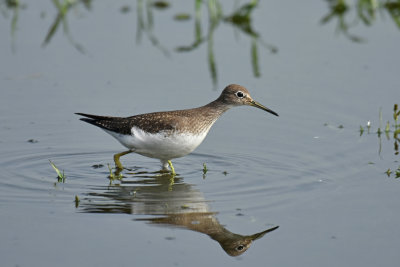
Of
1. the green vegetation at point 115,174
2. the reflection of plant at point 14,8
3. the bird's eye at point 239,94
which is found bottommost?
the green vegetation at point 115,174

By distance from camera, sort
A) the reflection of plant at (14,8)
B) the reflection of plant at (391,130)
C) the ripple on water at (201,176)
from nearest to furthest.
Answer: the ripple on water at (201,176) < the reflection of plant at (391,130) < the reflection of plant at (14,8)

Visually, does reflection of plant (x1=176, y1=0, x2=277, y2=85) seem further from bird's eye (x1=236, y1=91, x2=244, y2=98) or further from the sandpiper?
the sandpiper

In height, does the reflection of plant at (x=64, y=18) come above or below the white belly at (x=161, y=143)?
above

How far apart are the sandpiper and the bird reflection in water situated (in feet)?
1.43

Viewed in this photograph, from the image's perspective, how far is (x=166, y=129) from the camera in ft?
35.8

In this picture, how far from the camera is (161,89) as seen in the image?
44.9ft

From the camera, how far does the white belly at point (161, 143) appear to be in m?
10.8

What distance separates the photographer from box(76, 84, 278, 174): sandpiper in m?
10.9

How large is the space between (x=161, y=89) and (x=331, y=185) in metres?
4.33

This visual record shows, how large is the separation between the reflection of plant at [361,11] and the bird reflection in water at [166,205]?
22.8 ft

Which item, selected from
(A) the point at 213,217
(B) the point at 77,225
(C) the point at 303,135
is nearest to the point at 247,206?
(A) the point at 213,217

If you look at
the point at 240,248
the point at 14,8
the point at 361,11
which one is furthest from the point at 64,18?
the point at 240,248

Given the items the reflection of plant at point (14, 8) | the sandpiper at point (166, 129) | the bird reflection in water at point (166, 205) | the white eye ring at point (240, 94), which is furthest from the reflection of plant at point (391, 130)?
the reflection of plant at point (14, 8)

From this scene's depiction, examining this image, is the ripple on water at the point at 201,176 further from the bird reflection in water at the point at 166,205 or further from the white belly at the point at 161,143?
the white belly at the point at 161,143
